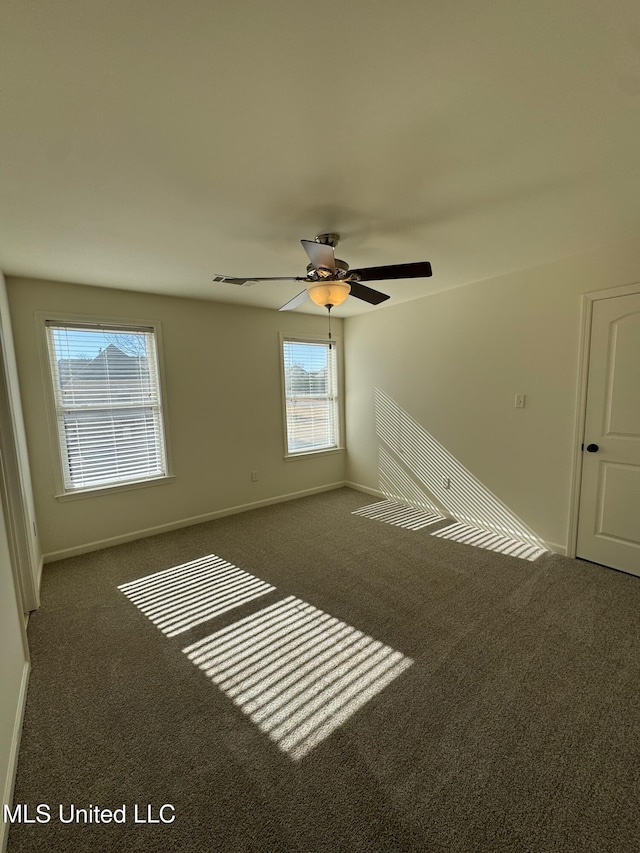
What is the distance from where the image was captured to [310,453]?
4.81 m

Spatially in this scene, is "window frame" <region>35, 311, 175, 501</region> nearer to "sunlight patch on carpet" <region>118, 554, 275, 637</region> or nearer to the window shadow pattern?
"sunlight patch on carpet" <region>118, 554, 275, 637</region>

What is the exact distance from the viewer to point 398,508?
4.31m

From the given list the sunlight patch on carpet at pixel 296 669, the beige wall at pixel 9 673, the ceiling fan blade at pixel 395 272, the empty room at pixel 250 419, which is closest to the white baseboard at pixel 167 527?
the empty room at pixel 250 419

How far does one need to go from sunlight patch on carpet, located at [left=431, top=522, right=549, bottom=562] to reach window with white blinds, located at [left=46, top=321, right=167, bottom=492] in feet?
9.96

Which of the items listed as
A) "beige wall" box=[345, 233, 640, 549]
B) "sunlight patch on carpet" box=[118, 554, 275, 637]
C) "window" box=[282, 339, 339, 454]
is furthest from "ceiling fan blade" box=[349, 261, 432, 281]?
"window" box=[282, 339, 339, 454]

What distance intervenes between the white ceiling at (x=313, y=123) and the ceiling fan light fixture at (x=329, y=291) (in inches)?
14.3

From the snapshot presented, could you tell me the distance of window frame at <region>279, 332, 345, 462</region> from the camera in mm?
4449

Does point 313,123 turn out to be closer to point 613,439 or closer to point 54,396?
point 613,439

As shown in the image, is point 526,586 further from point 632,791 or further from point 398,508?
point 398,508

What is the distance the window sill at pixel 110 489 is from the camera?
3152 millimetres

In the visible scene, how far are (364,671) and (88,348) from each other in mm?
3403

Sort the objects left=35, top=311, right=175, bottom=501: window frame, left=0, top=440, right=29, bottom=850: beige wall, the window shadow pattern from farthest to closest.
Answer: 1. the window shadow pattern
2. left=35, top=311, right=175, bottom=501: window frame
3. left=0, top=440, right=29, bottom=850: beige wall

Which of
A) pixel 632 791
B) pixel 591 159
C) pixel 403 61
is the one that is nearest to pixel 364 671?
pixel 632 791

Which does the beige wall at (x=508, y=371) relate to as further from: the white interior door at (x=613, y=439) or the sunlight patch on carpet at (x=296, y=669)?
the sunlight patch on carpet at (x=296, y=669)
